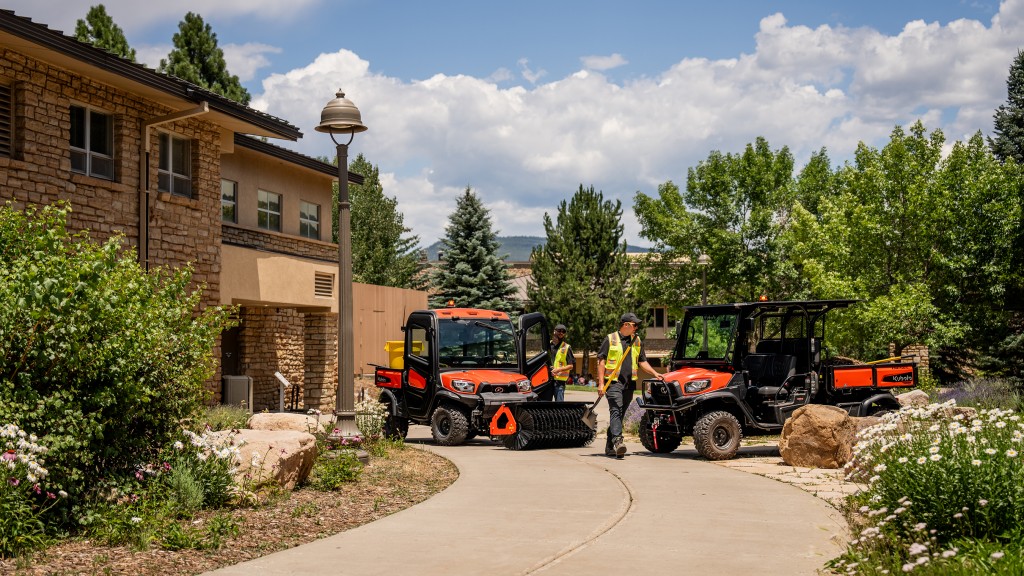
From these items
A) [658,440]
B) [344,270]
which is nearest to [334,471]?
[344,270]

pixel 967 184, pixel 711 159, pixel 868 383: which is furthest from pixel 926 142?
pixel 868 383

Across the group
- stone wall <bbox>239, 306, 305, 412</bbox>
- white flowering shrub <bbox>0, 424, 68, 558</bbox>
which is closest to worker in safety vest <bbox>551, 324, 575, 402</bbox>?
stone wall <bbox>239, 306, 305, 412</bbox>

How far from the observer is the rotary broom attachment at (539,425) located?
1553 cm

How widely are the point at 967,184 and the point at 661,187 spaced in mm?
18771

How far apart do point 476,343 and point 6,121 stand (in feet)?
25.9

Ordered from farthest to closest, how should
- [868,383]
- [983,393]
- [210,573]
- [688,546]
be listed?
1. [983,393]
2. [868,383]
3. [688,546]
4. [210,573]

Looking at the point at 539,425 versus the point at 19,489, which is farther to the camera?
the point at 539,425

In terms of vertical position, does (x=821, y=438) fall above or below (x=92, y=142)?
below

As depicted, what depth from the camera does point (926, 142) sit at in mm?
37094

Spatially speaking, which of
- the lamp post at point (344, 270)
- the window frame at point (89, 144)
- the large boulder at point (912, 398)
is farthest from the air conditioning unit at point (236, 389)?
the large boulder at point (912, 398)

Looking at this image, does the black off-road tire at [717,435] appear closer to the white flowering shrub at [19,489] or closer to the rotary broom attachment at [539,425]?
the rotary broom attachment at [539,425]

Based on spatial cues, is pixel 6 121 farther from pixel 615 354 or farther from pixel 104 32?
pixel 104 32

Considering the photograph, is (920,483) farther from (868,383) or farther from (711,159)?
(711,159)

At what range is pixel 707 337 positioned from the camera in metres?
15.3
